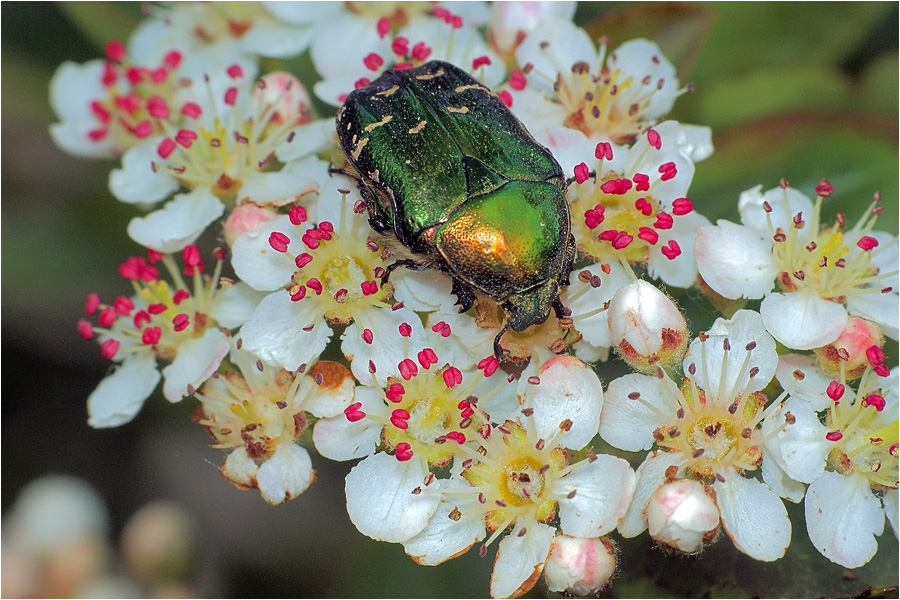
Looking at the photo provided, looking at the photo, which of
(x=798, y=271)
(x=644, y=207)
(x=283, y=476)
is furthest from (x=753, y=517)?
(x=283, y=476)

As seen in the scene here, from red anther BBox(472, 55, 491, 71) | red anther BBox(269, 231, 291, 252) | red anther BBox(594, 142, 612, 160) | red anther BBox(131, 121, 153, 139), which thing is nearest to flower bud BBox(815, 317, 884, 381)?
red anther BBox(594, 142, 612, 160)

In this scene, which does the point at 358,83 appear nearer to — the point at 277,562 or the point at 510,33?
the point at 510,33

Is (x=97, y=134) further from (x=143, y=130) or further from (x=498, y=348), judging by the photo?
(x=498, y=348)

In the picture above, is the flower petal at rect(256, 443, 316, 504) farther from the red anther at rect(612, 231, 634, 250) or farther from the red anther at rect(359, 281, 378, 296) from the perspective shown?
the red anther at rect(612, 231, 634, 250)

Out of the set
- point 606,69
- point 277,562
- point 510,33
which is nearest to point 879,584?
point 606,69

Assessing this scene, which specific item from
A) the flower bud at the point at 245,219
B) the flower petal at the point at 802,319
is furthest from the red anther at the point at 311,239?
the flower petal at the point at 802,319

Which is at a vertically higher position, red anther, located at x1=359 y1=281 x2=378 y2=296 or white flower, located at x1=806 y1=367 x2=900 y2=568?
red anther, located at x1=359 y1=281 x2=378 y2=296
